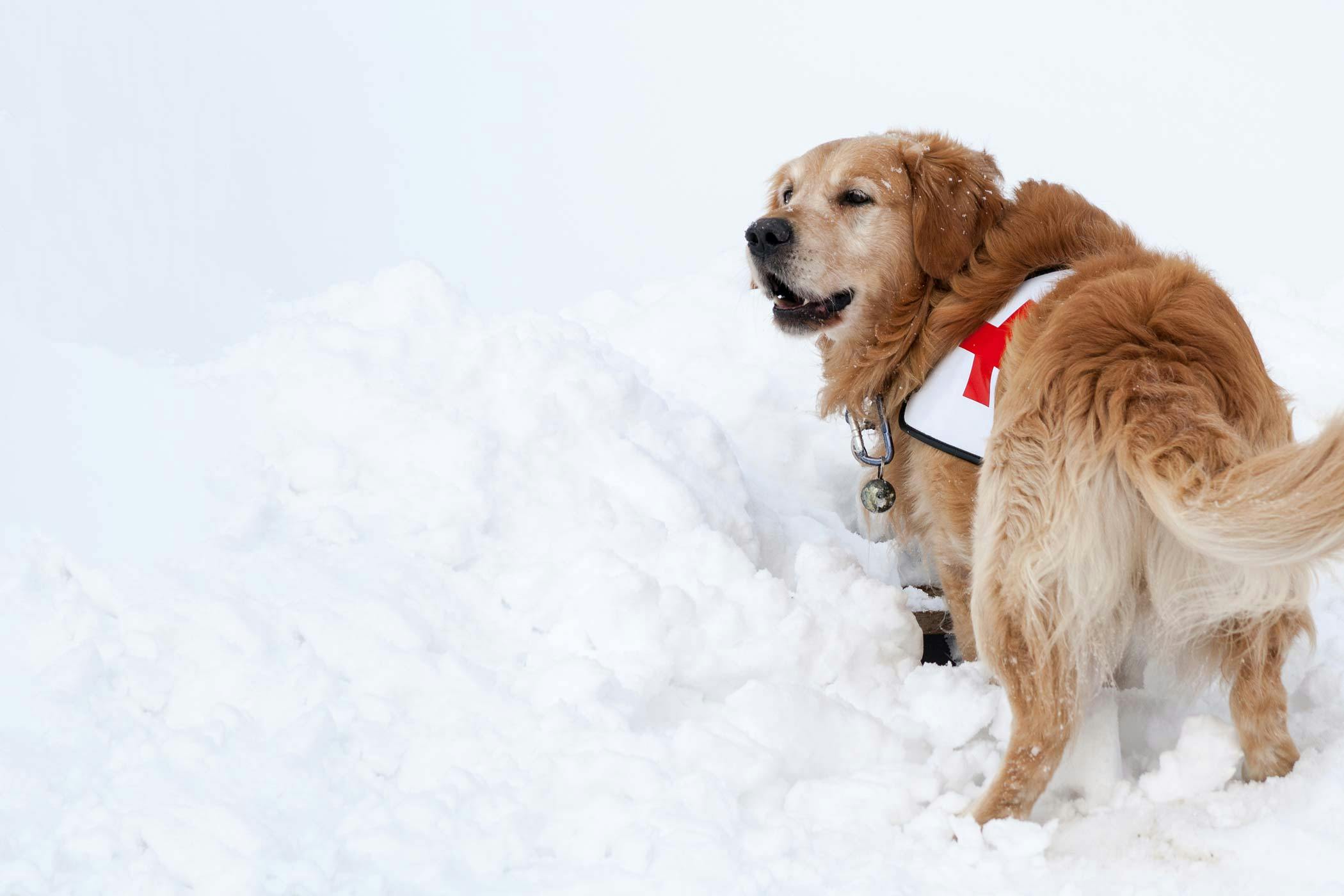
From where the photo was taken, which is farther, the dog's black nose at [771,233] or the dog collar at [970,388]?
the dog's black nose at [771,233]

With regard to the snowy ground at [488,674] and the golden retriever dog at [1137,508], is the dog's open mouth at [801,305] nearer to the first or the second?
the snowy ground at [488,674]

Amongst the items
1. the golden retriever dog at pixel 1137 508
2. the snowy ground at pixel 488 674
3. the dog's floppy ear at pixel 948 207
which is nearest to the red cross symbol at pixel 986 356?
the golden retriever dog at pixel 1137 508

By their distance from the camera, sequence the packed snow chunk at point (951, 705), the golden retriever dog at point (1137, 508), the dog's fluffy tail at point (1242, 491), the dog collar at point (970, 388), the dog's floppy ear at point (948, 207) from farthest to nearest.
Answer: the dog's floppy ear at point (948, 207)
the dog collar at point (970, 388)
the packed snow chunk at point (951, 705)
the golden retriever dog at point (1137, 508)
the dog's fluffy tail at point (1242, 491)

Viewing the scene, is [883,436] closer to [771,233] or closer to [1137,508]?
[771,233]

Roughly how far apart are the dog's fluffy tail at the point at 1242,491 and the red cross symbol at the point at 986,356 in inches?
23.0

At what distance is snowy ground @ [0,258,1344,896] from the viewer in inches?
68.2

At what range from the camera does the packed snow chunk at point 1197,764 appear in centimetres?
196

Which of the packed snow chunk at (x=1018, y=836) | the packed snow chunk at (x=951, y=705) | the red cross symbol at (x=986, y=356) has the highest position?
the red cross symbol at (x=986, y=356)

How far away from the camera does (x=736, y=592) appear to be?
97.6 inches

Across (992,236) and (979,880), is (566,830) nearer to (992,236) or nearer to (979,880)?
(979,880)

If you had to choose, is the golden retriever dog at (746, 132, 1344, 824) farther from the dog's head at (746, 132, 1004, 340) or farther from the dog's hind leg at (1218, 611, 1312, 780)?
the dog's head at (746, 132, 1004, 340)

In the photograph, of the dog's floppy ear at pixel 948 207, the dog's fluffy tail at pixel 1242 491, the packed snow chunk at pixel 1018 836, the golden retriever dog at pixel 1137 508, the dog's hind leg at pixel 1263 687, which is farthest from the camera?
the dog's floppy ear at pixel 948 207

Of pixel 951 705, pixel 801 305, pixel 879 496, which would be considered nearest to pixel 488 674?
pixel 951 705

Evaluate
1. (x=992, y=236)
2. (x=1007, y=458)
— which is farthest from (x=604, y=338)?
(x=1007, y=458)
